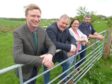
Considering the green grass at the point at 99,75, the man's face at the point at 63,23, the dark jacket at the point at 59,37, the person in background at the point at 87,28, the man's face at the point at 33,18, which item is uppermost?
the man's face at the point at 33,18

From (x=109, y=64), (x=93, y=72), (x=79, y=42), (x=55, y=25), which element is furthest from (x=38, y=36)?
(x=109, y=64)

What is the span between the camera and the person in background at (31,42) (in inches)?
134

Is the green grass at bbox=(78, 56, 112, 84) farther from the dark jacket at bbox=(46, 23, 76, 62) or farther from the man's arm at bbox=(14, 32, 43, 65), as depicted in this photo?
the man's arm at bbox=(14, 32, 43, 65)

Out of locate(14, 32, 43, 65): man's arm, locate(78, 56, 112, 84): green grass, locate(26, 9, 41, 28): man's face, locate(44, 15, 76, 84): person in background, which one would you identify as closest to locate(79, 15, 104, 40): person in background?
locate(78, 56, 112, 84): green grass

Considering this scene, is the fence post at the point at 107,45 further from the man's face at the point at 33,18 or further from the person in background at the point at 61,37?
the man's face at the point at 33,18

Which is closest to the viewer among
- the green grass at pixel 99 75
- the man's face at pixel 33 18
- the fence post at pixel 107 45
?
the man's face at pixel 33 18

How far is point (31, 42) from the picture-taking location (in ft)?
11.9

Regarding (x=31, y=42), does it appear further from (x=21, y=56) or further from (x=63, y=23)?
(x=63, y=23)

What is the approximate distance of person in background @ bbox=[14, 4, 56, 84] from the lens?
3414 mm

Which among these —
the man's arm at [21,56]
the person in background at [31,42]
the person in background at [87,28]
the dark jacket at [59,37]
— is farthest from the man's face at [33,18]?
the person in background at [87,28]

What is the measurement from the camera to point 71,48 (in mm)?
4781

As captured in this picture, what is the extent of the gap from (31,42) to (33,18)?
0.32m

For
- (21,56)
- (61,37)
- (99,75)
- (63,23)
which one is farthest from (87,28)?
(21,56)

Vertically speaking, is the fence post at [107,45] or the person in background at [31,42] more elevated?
the person in background at [31,42]
